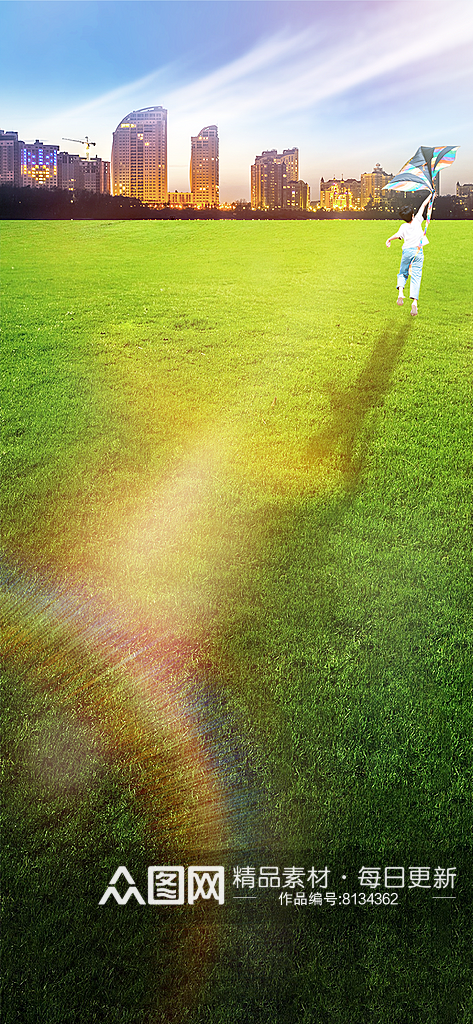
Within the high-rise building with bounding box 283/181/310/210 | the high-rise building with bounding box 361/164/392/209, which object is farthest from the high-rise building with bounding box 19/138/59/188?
the high-rise building with bounding box 361/164/392/209

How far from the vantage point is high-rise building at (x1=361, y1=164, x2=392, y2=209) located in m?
8.06

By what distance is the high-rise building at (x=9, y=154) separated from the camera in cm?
1228

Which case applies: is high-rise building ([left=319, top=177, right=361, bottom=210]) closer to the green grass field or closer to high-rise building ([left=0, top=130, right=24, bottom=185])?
the green grass field

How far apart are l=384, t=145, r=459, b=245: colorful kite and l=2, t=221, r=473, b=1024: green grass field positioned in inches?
114

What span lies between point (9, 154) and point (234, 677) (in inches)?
507

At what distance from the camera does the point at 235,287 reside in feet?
54.0

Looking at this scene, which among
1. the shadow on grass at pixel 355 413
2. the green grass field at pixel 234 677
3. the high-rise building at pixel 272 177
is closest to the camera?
the green grass field at pixel 234 677

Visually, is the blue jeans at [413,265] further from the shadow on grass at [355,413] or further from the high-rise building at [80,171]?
the high-rise building at [80,171]

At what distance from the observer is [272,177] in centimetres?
980

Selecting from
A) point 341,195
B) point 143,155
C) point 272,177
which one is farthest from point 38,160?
point 341,195

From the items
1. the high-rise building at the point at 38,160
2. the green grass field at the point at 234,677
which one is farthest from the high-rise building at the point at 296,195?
the high-rise building at the point at 38,160

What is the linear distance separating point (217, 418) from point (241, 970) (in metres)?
7.14

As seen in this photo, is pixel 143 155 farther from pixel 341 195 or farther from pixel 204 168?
pixel 341 195

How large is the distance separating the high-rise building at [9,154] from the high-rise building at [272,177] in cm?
546
